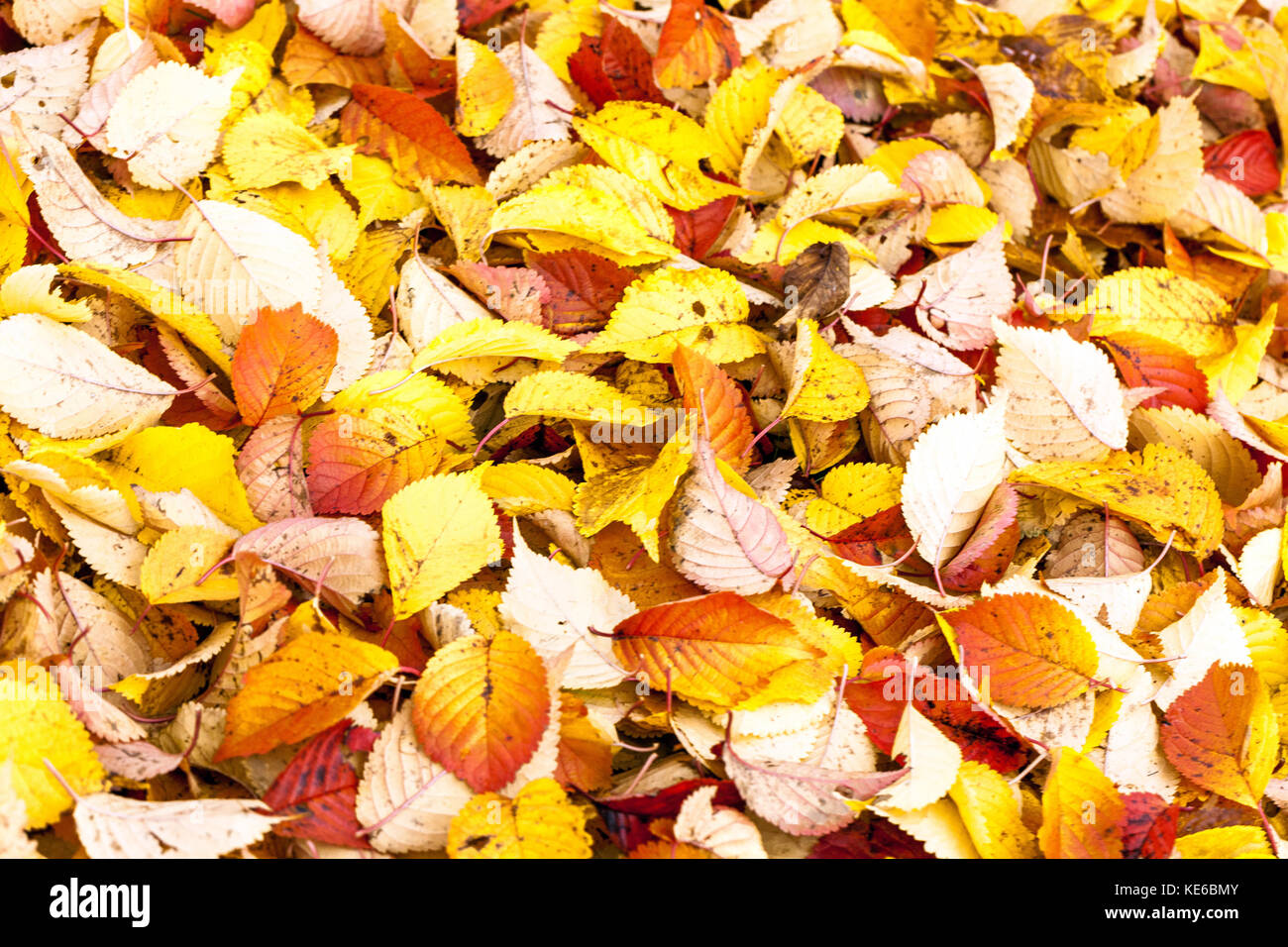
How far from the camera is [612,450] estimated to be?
675 mm

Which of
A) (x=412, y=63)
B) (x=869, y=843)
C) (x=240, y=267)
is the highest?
(x=412, y=63)

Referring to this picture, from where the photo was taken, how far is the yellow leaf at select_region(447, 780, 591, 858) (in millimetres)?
503

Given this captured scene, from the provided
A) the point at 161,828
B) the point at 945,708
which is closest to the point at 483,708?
the point at 161,828

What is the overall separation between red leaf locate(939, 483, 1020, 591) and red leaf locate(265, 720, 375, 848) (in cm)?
39

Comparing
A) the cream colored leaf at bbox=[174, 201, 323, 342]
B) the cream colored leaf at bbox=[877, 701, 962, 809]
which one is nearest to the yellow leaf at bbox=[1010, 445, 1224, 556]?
the cream colored leaf at bbox=[877, 701, 962, 809]

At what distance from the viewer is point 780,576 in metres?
0.61

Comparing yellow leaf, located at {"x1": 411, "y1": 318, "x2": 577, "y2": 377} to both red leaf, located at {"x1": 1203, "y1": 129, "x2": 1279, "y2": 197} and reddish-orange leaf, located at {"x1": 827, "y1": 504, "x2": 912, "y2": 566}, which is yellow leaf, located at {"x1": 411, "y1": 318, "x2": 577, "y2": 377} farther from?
red leaf, located at {"x1": 1203, "y1": 129, "x2": 1279, "y2": 197}

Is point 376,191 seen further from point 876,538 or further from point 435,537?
point 876,538

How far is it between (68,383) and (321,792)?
308mm

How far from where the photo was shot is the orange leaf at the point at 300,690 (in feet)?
1.71

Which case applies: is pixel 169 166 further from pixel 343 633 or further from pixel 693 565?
pixel 693 565

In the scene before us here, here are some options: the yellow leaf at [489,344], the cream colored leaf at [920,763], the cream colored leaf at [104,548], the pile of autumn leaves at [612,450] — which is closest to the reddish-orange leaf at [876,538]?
the pile of autumn leaves at [612,450]

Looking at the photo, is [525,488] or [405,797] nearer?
[405,797]
